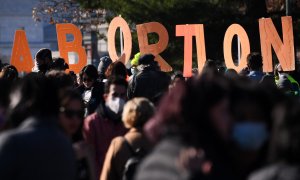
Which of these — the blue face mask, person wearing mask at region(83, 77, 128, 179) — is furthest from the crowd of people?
person wearing mask at region(83, 77, 128, 179)

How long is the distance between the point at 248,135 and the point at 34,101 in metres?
1.35

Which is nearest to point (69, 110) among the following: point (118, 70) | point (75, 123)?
point (75, 123)

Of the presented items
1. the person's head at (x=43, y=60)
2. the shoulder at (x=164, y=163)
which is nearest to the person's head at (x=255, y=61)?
the person's head at (x=43, y=60)

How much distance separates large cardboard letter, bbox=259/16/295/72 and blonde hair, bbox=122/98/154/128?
Answer: 32.7ft

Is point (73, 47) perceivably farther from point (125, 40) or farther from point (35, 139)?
point (35, 139)

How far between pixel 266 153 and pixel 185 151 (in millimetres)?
602

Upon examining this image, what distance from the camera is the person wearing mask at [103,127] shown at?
8141mm

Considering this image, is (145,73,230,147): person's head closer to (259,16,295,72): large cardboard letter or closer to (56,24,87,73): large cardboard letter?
(259,16,295,72): large cardboard letter

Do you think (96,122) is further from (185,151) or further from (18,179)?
(185,151)

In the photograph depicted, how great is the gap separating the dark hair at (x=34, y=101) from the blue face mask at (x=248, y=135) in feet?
4.02

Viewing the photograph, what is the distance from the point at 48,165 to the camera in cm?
512

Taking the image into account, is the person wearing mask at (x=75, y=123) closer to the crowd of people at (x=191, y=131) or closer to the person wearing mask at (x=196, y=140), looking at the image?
the crowd of people at (x=191, y=131)

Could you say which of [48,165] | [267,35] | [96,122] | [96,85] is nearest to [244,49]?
[267,35]

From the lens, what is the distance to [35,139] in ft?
16.6
